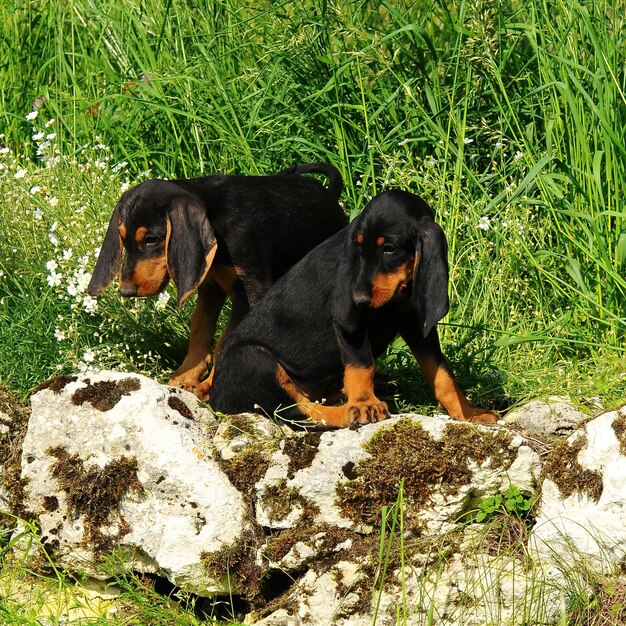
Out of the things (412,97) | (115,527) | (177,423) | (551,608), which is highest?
(412,97)

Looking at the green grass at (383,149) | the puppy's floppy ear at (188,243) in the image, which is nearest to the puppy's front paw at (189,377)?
the green grass at (383,149)

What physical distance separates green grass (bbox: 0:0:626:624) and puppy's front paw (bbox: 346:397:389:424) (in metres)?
0.66

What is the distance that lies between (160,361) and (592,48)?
309cm

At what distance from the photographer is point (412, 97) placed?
19.7ft

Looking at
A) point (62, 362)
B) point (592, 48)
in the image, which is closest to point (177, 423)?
point (62, 362)

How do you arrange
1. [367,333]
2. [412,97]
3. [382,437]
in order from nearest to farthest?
[382,437]
[367,333]
[412,97]

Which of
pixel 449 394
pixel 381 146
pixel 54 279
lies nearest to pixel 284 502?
pixel 449 394

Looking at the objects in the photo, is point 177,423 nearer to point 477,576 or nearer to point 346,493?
point 346,493

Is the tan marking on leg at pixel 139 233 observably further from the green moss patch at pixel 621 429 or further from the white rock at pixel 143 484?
the green moss patch at pixel 621 429

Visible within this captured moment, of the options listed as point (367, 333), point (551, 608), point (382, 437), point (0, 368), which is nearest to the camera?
point (551, 608)

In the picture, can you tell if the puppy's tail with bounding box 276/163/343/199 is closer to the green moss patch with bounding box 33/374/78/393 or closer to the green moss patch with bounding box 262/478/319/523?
the green moss patch with bounding box 33/374/78/393

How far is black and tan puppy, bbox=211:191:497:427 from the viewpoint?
4484 millimetres

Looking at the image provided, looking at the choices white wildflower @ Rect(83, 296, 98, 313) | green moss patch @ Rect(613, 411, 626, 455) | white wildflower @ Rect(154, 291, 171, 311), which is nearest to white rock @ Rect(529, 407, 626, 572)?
green moss patch @ Rect(613, 411, 626, 455)

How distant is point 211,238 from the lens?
533cm
